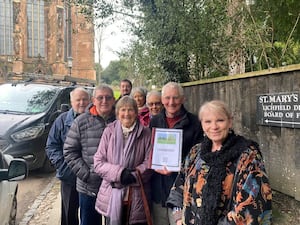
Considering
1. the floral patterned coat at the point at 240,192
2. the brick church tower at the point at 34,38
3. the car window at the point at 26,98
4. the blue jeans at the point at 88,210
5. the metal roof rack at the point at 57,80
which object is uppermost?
the brick church tower at the point at 34,38

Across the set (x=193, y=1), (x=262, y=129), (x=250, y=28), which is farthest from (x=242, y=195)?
(x=193, y=1)

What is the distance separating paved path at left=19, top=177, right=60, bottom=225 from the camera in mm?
5461

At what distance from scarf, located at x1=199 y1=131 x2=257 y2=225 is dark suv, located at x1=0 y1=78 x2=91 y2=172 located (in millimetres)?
5975

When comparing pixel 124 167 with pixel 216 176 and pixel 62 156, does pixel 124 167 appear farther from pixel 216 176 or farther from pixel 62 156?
pixel 62 156

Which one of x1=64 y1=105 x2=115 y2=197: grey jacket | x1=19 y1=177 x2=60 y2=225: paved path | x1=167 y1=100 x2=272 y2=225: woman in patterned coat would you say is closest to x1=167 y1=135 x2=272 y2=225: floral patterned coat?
x1=167 y1=100 x2=272 y2=225: woman in patterned coat

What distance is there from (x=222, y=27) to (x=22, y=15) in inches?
1529

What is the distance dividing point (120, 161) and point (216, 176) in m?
1.16

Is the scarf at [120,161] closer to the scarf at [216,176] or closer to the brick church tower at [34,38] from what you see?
the scarf at [216,176]

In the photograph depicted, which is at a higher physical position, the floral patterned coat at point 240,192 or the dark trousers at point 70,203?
the floral patterned coat at point 240,192

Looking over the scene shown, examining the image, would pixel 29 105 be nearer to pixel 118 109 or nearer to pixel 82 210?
pixel 82 210

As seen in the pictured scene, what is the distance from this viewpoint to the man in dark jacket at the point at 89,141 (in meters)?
3.63

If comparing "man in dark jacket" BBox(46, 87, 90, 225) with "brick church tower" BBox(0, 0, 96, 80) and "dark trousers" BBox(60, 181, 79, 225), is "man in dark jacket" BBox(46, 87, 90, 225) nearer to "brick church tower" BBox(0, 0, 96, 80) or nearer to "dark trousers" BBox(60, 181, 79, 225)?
"dark trousers" BBox(60, 181, 79, 225)

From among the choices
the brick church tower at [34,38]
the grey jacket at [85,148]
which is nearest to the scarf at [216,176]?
the grey jacket at [85,148]

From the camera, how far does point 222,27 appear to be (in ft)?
28.1
